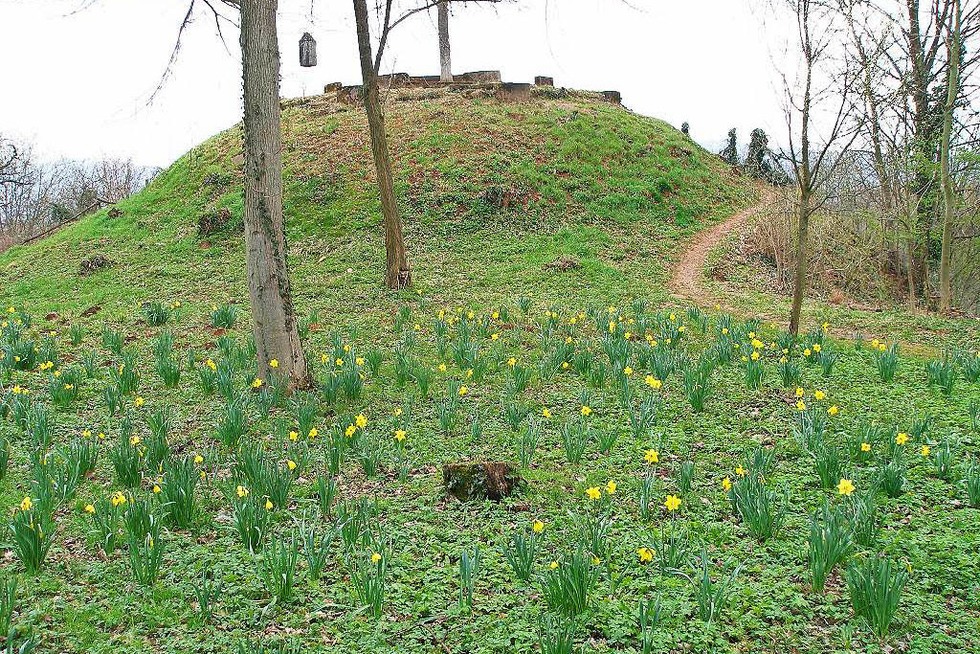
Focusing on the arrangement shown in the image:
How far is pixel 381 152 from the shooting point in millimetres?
9883

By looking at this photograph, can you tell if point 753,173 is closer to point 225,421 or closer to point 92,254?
point 92,254

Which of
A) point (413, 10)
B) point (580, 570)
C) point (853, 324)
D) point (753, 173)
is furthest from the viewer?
point (753, 173)

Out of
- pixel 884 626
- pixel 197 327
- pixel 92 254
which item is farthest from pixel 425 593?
pixel 92 254

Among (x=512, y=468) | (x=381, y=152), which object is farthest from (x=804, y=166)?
(x=381, y=152)

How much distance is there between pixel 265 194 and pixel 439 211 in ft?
29.0

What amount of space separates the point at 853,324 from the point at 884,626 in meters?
6.82

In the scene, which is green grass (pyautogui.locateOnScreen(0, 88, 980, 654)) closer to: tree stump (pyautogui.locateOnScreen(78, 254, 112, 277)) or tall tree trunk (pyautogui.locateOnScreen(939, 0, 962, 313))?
tree stump (pyautogui.locateOnScreen(78, 254, 112, 277))

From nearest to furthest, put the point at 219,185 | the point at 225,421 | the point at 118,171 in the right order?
the point at 225,421, the point at 219,185, the point at 118,171

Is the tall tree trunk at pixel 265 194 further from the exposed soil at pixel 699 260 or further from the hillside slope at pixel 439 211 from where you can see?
the exposed soil at pixel 699 260

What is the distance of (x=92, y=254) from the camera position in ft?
44.3

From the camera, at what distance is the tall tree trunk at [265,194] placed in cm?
546

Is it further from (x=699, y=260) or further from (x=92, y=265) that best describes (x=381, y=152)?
(x=92, y=265)

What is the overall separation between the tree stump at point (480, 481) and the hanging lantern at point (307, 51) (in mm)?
11172

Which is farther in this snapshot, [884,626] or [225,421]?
[225,421]
